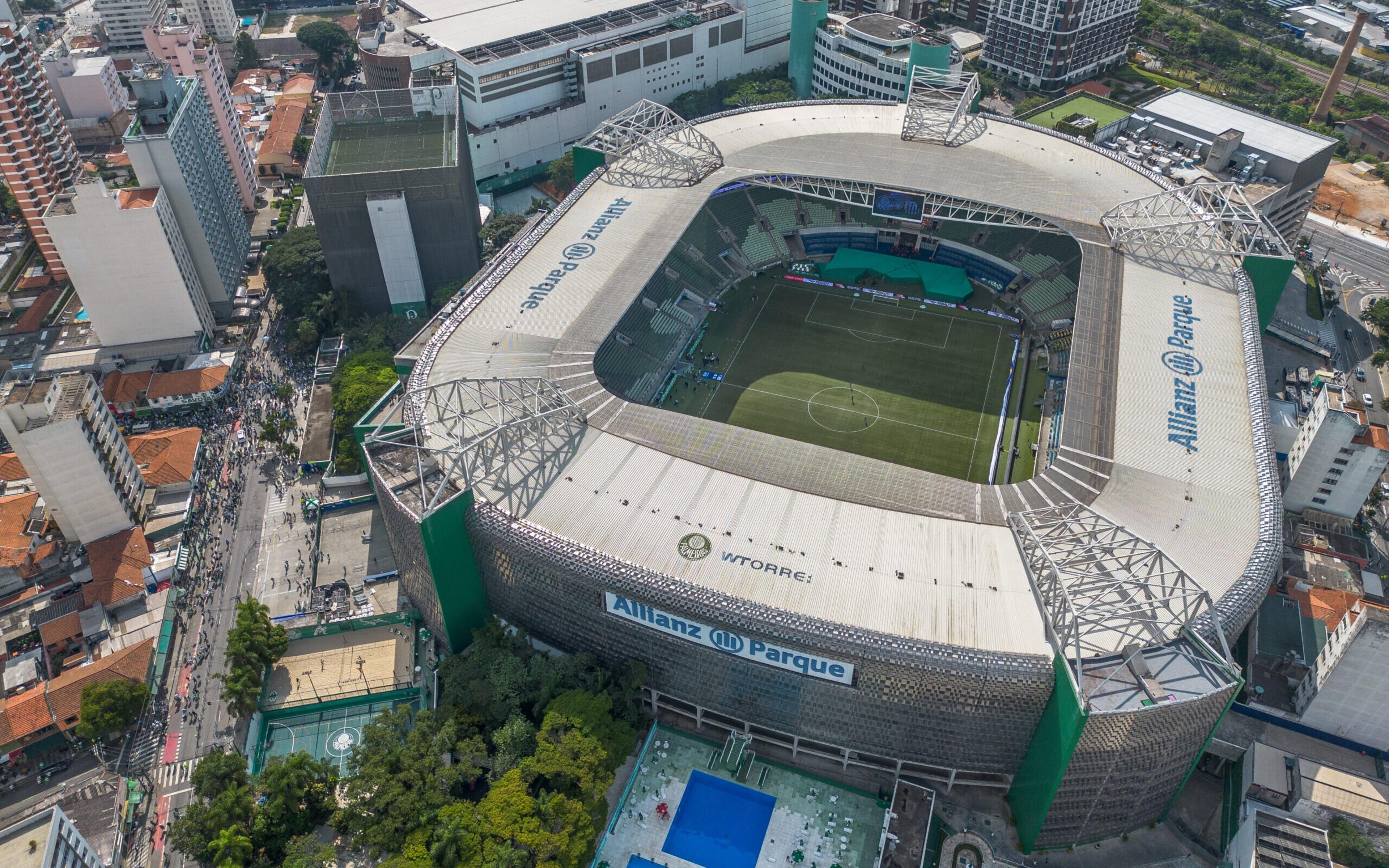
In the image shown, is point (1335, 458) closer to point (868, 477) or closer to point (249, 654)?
point (868, 477)

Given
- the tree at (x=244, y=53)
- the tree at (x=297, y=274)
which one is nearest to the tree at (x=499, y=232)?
the tree at (x=297, y=274)

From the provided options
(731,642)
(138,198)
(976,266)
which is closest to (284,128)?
(138,198)

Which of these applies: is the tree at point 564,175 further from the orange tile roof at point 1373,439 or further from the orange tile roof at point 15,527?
the orange tile roof at point 1373,439

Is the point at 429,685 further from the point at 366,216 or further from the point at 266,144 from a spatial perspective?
the point at 266,144

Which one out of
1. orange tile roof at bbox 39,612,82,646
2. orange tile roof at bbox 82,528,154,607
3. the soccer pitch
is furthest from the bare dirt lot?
orange tile roof at bbox 39,612,82,646

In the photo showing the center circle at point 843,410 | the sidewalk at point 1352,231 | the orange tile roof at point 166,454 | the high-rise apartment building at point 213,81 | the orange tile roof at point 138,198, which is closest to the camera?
the orange tile roof at point 166,454

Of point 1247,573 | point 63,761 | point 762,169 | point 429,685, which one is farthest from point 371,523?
point 1247,573

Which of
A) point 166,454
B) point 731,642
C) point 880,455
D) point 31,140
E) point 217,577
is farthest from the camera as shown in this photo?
point 31,140
